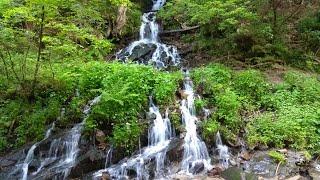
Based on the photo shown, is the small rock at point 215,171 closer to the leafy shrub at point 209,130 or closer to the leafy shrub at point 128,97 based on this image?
the leafy shrub at point 209,130

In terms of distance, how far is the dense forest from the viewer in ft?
30.8

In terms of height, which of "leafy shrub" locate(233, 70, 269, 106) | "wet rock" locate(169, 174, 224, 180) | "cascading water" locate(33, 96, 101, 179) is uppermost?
"leafy shrub" locate(233, 70, 269, 106)

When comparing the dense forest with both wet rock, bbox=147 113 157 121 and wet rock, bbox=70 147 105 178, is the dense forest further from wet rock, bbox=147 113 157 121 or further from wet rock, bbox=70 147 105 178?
wet rock, bbox=70 147 105 178

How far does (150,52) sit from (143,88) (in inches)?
190

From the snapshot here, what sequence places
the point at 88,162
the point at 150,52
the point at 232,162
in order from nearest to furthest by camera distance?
the point at 88,162 → the point at 232,162 → the point at 150,52

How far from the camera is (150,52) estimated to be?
49.1 feet

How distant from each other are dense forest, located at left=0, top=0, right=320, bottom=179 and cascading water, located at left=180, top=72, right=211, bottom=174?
16 centimetres

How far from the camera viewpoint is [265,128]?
10023 mm

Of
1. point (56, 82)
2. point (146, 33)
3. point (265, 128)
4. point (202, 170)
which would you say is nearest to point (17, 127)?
point (56, 82)

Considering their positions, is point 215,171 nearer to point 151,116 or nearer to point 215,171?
point 215,171

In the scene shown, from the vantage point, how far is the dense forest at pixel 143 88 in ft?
30.8

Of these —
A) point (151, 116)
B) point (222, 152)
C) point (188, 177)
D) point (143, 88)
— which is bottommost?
point (188, 177)

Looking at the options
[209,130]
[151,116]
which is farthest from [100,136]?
[209,130]

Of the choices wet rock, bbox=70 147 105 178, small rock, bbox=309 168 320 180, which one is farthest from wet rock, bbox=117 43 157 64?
small rock, bbox=309 168 320 180
